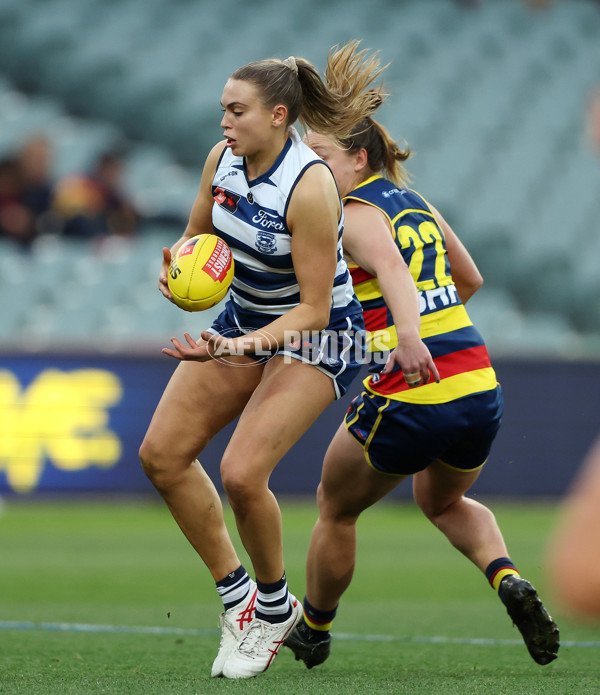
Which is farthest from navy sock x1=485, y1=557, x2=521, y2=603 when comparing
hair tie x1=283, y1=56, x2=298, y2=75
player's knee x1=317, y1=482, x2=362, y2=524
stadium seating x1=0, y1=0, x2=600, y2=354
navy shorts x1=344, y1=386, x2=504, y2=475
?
stadium seating x1=0, y1=0, x2=600, y2=354

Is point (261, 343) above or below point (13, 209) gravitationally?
above

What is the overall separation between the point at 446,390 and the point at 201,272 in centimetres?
99

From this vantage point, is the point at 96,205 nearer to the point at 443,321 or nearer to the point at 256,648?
the point at 443,321

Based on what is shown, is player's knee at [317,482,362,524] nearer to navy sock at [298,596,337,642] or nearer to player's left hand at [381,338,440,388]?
navy sock at [298,596,337,642]

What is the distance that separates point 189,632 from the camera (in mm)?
5070

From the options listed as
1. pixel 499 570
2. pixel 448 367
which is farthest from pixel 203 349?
pixel 499 570

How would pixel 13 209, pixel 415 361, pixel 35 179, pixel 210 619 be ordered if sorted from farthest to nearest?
pixel 13 209, pixel 35 179, pixel 210 619, pixel 415 361

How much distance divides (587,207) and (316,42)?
4.42m

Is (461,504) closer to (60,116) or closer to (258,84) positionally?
(258,84)

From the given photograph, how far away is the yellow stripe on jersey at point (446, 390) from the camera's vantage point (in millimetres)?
4035

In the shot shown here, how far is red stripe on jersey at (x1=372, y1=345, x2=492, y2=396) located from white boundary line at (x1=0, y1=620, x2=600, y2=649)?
1.32 meters

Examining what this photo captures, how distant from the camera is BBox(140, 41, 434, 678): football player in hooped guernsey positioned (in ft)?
12.3

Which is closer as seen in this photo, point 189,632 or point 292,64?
point 292,64

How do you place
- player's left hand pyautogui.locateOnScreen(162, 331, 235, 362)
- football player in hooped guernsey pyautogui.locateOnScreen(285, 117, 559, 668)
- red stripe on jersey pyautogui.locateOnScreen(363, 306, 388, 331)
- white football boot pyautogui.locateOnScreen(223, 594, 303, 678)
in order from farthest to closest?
red stripe on jersey pyautogui.locateOnScreen(363, 306, 388, 331), football player in hooped guernsey pyautogui.locateOnScreen(285, 117, 559, 668), white football boot pyautogui.locateOnScreen(223, 594, 303, 678), player's left hand pyautogui.locateOnScreen(162, 331, 235, 362)
